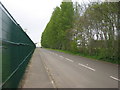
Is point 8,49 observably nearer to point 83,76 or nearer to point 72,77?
point 72,77

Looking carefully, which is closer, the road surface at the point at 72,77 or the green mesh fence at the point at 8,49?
the green mesh fence at the point at 8,49

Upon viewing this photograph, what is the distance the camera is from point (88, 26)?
26.8 m

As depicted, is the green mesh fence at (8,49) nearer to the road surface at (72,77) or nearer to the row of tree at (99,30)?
the road surface at (72,77)

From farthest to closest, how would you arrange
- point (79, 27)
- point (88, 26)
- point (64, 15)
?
1. point (64, 15)
2. point (79, 27)
3. point (88, 26)

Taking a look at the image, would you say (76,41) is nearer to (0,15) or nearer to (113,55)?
(113,55)

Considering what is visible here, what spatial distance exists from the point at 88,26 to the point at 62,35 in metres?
19.1

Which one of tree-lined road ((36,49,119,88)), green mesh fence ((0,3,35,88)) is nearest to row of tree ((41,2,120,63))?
tree-lined road ((36,49,119,88))

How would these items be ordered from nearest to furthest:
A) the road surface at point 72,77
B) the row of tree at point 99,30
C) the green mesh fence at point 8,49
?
the green mesh fence at point 8,49
the road surface at point 72,77
the row of tree at point 99,30

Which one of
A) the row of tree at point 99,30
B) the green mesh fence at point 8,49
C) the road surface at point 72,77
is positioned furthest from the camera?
the row of tree at point 99,30

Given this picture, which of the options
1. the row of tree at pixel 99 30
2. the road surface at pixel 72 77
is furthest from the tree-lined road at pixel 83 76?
the row of tree at pixel 99 30

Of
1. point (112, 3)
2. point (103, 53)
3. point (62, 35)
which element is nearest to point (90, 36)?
point (103, 53)

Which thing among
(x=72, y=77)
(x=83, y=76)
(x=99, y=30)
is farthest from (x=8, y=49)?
(x=99, y=30)

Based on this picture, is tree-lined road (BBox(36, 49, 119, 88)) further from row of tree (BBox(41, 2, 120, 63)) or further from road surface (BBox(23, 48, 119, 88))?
row of tree (BBox(41, 2, 120, 63))

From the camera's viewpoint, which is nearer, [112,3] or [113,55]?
[112,3]
